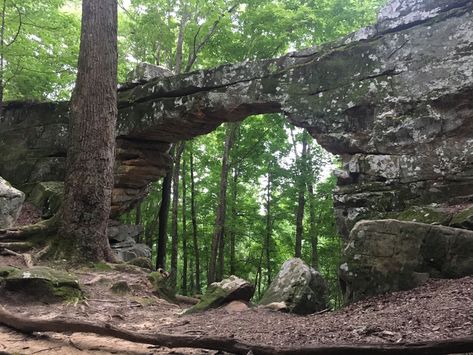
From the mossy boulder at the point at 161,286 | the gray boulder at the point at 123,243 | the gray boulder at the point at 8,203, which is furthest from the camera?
the gray boulder at the point at 123,243

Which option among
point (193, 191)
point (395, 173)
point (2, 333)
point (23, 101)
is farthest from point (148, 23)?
point (2, 333)

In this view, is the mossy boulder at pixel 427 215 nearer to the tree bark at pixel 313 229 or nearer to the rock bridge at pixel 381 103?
the rock bridge at pixel 381 103

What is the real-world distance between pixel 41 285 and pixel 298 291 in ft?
11.3

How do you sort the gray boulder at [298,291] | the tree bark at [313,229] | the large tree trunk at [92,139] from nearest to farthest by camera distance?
the gray boulder at [298,291], the large tree trunk at [92,139], the tree bark at [313,229]

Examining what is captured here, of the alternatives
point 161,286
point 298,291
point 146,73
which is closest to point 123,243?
point 146,73

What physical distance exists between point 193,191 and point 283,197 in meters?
4.14

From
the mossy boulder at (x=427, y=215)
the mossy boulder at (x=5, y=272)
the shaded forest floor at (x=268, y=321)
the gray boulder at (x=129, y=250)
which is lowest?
the shaded forest floor at (x=268, y=321)

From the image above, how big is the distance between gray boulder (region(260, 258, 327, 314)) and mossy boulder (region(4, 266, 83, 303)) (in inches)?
106

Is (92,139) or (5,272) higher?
(92,139)

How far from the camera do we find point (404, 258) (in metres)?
4.80

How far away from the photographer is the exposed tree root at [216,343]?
2512 millimetres

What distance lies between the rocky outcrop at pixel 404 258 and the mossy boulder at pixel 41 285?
3.60 metres

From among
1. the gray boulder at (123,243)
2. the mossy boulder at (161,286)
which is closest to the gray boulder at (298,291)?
the mossy boulder at (161,286)

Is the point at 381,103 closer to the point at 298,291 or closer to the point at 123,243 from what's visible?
the point at 298,291
